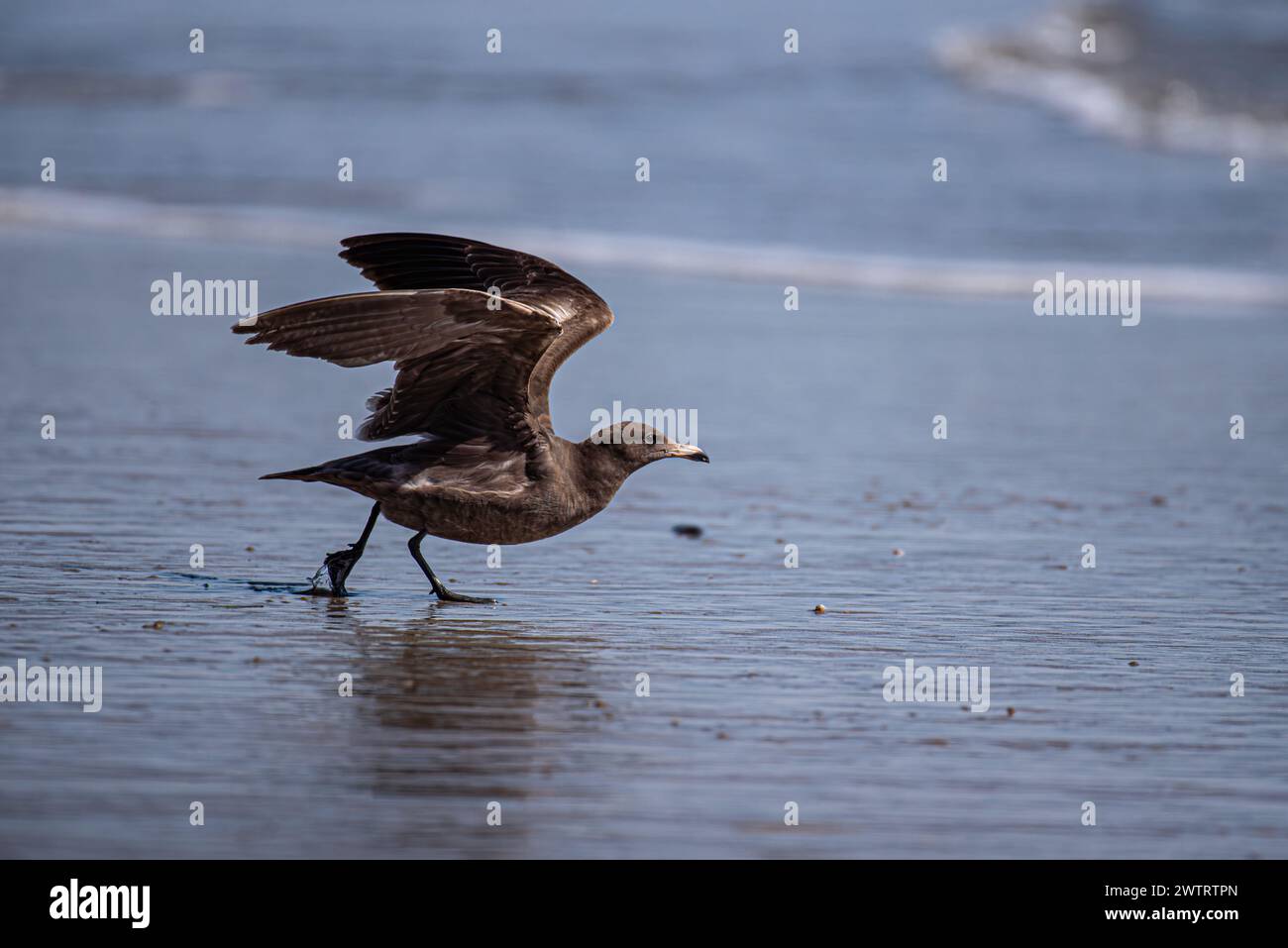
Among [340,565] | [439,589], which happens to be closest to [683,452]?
[439,589]

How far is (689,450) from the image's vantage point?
7.05 metres

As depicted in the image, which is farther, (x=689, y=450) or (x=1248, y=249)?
(x=1248, y=249)

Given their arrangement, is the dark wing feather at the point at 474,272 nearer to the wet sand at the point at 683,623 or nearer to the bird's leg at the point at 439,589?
the bird's leg at the point at 439,589

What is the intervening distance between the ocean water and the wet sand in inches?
1.0

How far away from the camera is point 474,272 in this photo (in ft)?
24.3

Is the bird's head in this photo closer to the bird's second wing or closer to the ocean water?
the bird's second wing

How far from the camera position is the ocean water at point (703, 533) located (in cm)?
482

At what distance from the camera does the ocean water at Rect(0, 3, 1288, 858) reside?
4.82 metres

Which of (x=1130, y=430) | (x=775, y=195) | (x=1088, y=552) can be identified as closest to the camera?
(x=1088, y=552)

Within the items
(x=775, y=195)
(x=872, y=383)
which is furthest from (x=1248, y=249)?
(x=872, y=383)

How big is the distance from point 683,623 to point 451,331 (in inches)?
55.9

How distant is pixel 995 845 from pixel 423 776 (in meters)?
1.54

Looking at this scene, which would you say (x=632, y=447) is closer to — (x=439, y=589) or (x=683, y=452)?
(x=683, y=452)
